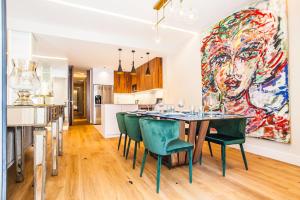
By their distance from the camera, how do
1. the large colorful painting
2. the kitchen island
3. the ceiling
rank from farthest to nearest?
the kitchen island, the ceiling, the large colorful painting

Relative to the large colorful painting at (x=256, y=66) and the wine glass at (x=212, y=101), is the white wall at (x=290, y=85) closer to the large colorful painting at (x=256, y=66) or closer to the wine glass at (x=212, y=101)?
the large colorful painting at (x=256, y=66)

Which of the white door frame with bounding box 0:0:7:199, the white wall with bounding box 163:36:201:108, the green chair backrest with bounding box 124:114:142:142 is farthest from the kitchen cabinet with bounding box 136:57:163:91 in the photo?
the white door frame with bounding box 0:0:7:199

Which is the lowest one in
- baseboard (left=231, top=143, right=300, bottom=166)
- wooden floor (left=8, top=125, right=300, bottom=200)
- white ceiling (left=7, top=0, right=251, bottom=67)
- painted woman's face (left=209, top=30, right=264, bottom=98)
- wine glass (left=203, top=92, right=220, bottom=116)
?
wooden floor (left=8, top=125, right=300, bottom=200)

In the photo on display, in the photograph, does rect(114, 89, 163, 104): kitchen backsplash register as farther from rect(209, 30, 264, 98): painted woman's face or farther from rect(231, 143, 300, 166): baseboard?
rect(231, 143, 300, 166): baseboard

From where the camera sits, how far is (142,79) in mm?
7254

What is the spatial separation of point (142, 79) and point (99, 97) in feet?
7.63

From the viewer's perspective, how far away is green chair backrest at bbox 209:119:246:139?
233 centimetres

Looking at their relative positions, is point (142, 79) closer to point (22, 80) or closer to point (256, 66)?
point (256, 66)

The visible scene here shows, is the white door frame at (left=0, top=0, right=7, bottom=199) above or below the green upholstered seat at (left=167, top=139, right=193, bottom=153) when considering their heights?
above

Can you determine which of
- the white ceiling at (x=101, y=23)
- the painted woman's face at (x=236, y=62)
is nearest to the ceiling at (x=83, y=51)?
the white ceiling at (x=101, y=23)

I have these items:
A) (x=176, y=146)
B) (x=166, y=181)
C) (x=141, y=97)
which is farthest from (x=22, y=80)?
(x=141, y=97)

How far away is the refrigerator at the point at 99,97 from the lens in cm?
779

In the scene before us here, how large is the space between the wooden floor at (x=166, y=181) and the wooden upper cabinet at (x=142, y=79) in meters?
3.88

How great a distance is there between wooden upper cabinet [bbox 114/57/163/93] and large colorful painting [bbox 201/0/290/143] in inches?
98.9
